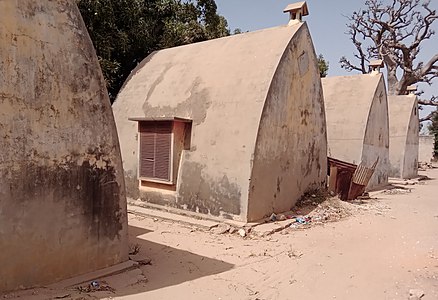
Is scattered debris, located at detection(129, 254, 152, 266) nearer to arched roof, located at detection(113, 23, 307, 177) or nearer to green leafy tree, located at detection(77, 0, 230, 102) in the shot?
arched roof, located at detection(113, 23, 307, 177)

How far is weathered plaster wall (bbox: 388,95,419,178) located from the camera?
20.0 m

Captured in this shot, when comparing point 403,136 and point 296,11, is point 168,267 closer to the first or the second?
point 296,11

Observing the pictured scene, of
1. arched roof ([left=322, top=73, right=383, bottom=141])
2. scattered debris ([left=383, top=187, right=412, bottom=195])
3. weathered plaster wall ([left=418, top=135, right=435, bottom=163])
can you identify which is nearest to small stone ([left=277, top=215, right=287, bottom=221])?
arched roof ([left=322, top=73, right=383, bottom=141])

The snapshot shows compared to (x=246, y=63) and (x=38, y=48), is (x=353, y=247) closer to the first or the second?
(x=246, y=63)

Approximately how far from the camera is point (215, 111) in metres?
9.03

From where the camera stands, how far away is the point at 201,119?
9203 mm

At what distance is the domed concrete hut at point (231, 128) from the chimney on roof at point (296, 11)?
0.50ft

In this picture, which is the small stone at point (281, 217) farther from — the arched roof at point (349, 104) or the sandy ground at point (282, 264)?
the arched roof at point (349, 104)

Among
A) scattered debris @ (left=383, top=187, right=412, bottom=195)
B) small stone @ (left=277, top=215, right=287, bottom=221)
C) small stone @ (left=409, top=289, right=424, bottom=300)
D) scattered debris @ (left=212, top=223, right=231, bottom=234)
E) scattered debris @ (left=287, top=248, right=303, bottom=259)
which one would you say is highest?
small stone @ (left=409, top=289, right=424, bottom=300)

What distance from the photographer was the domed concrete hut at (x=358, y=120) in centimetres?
1490

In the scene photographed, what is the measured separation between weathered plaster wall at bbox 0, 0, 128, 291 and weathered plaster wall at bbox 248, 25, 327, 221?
153 inches

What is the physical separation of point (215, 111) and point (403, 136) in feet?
48.3

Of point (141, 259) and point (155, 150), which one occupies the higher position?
point (155, 150)

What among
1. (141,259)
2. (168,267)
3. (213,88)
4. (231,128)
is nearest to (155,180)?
(231,128)
